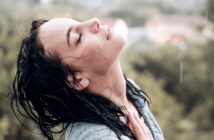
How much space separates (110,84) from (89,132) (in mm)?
160

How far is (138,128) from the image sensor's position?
4.74ft

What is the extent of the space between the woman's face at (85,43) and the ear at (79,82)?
2cm

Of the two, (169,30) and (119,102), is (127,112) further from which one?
(169,30)

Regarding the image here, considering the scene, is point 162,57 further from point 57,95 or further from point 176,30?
point 57,95

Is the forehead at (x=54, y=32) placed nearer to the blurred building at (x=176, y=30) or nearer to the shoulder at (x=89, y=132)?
the shoulder at (x=89, y=132)

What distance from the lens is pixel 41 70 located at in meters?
1.44

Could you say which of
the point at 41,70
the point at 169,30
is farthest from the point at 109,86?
the point at 169,30

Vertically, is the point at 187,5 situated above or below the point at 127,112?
below

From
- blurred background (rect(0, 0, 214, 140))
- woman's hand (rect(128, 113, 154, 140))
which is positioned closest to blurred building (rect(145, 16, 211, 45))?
blurred background (rect(0, 0, 214, 140))

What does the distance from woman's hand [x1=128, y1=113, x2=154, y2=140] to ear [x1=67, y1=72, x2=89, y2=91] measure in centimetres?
15

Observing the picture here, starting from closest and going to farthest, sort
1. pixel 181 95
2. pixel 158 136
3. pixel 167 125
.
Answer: pixel 158 136, pixel 167 125, pixel 181 95

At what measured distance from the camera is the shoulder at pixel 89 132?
135 centimetres

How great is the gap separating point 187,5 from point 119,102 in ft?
50.3

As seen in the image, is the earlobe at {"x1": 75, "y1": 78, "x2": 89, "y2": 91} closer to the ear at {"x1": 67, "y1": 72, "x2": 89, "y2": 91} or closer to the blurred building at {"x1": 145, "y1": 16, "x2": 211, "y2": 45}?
the ear at {"x1": 67, "y1": 72, "x2": 89, "y2": 91}
